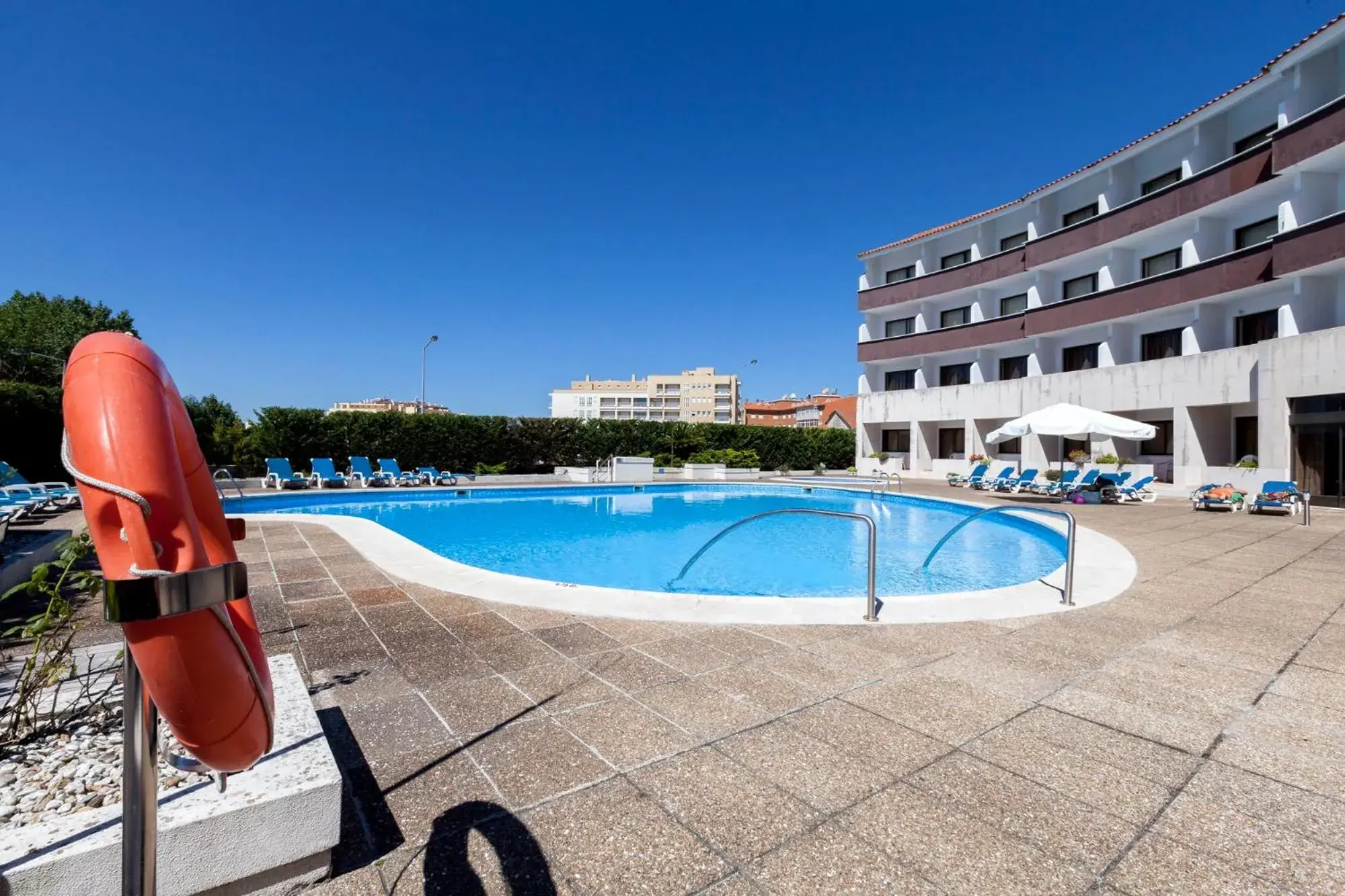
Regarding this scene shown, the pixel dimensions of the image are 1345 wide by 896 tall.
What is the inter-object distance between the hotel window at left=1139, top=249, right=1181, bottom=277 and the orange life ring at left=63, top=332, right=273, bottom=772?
95.5ft

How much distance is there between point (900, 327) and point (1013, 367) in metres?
7.31

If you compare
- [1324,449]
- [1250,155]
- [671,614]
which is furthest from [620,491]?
[1250,155]

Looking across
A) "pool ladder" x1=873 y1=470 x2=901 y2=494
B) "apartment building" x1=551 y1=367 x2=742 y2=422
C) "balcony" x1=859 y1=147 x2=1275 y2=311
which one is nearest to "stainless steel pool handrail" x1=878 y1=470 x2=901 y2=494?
"pool ladder" x1=873 y1=470 x2=901 y2=494

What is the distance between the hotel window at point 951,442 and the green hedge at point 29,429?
34.9m

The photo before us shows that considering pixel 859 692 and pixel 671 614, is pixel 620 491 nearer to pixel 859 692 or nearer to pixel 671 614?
pixel 671 614

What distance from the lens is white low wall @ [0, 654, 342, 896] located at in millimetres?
1775

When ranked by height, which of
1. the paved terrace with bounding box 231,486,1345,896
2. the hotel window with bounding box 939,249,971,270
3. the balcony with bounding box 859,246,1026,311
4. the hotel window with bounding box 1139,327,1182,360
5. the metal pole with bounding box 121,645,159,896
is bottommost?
the paved terrace with bounding box 231,486,1345,896

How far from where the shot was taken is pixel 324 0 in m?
11.1

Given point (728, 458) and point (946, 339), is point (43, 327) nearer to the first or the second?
point (728, 458)

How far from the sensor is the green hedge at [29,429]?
16.6m

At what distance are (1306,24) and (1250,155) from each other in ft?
11.4

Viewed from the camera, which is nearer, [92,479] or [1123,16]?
[92,479]

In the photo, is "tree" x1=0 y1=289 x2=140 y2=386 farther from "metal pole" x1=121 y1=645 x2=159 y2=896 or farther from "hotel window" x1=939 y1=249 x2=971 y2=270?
"hotel window" x1=939 y1=249 x2=971 y2=270

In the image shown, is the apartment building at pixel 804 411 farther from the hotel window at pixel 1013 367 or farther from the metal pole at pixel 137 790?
the metal pole at pixel 137 790
